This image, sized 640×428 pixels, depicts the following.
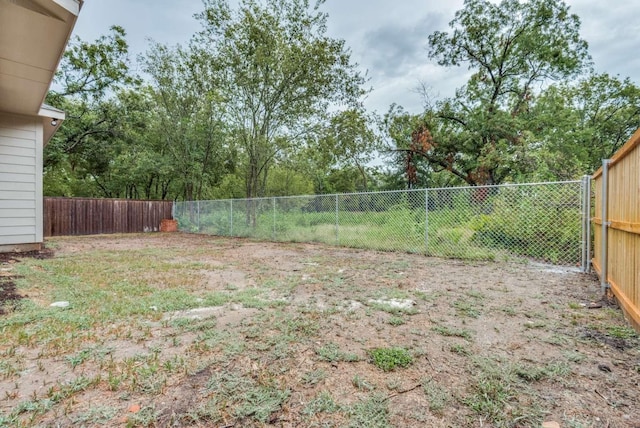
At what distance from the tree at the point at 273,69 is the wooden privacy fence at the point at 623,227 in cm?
845

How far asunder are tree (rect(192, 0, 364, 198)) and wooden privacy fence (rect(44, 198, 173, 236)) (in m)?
5.45

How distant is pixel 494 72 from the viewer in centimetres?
1144

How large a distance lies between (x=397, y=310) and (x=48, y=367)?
2487mm

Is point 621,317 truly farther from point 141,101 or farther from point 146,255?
point 141,101

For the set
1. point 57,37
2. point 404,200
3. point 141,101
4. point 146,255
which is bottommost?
point 146,255

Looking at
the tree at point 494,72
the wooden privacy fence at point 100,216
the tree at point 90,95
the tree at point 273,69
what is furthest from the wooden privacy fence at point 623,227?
the tree at point 90,95

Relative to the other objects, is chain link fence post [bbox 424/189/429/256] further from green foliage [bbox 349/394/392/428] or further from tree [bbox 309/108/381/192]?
tree [bbox 309/108/381/192]

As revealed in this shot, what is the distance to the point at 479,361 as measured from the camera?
5.67 feet

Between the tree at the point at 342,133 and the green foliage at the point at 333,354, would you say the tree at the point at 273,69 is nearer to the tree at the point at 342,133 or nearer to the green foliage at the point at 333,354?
the tree at the point at 342,133

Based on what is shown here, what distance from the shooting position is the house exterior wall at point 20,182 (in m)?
5.40

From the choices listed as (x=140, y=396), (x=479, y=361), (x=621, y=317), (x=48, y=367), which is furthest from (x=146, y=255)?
(x=621, y=317)

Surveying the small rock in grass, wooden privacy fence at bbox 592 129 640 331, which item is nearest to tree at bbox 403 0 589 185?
wooden privacy fence at bbox 592 129 640 331

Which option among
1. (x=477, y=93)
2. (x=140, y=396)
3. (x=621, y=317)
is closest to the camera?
(x=140, y=396)

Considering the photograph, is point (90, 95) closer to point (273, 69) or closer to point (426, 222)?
point (273, 69)
